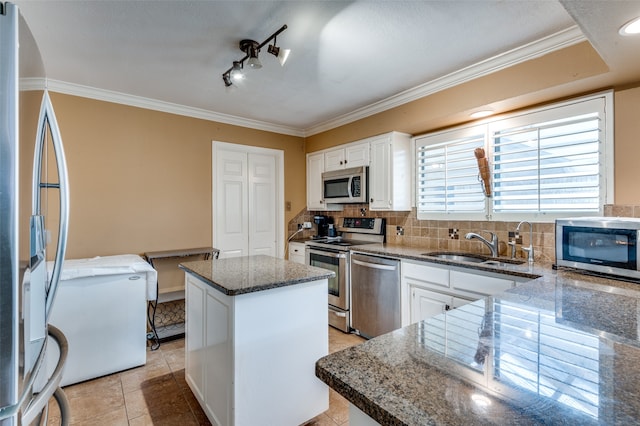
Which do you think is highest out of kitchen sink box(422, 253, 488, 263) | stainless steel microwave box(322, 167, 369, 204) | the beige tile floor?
stainless steel microwave box(322, 167, 369, 204)

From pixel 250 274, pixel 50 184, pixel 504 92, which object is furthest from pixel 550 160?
pixel 50 184

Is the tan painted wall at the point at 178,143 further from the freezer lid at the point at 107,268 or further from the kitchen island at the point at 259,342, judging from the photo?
the kitchen island at the point at 259,342

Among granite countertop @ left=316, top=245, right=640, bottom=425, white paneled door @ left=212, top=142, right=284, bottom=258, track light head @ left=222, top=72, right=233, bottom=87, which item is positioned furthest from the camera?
white paneled door @ left=212, top=142, right=284, bottom=258

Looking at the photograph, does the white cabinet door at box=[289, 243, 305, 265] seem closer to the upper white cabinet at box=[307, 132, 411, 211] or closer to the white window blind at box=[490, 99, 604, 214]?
the upper white cabinet at box=[307, 132, 411, 211]

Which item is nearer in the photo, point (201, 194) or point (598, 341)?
point (598, 341)

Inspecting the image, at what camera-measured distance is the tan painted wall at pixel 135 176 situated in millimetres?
2867

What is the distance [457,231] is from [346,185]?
1.34 m

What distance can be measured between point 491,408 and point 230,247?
3.55 meters

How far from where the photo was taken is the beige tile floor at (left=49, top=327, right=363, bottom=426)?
6.29ft

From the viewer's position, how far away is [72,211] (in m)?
2.83

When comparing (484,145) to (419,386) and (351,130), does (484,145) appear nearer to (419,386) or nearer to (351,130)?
(351,130)

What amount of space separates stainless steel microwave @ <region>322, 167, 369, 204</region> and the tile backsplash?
1.06ft

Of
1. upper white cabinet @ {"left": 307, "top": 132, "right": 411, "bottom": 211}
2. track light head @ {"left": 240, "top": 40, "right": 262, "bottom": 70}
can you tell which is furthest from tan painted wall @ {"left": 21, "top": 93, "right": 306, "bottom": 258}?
track light head @ {"left": 240, "top": 40, "right": 262, "bottom": 70}

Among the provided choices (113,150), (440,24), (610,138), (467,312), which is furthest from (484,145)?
(113,150)
